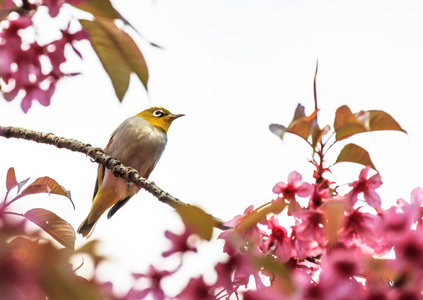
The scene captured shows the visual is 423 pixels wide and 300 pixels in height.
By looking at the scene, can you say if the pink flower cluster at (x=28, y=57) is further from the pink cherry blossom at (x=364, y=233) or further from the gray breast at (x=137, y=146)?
the gray breast at (x=137, y=146)

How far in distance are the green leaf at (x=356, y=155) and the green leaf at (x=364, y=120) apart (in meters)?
0.05

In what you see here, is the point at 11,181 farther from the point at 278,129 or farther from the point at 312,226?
the point at 312,226

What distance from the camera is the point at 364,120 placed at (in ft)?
4.57

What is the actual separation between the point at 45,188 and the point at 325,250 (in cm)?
124

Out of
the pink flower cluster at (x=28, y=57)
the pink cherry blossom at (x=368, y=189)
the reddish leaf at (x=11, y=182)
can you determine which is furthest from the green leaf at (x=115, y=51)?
the reddish leaf at (x=11, y=182)

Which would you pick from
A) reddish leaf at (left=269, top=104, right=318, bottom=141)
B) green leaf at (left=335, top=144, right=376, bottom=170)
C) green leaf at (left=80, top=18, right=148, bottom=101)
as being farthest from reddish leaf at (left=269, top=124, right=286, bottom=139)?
green leaf at (left=80, top=18, right=148, bottom=101)

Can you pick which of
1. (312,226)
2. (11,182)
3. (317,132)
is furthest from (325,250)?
(11,182)

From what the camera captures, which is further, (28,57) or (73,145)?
(73,145)

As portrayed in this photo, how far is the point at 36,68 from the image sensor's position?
57.3 inches

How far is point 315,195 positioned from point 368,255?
0.24 metres

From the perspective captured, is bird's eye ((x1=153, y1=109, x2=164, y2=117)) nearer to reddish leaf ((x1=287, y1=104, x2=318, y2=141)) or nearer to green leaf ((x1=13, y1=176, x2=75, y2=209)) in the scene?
green leaf ((x1=13, y1=176, x2=75, y2=209))

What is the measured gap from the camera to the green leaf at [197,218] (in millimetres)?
716

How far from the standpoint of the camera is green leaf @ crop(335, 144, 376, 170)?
1524 mm

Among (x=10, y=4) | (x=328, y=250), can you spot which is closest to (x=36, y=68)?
(x=10, y=4)
